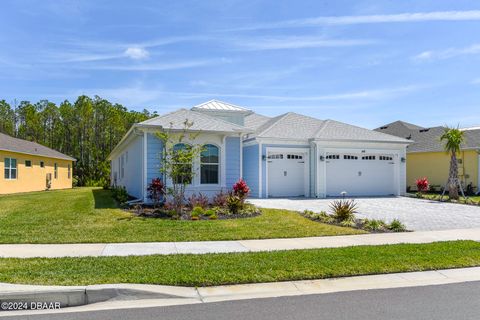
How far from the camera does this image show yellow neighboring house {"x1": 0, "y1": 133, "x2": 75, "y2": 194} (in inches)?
1045

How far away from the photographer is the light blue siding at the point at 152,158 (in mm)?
16500

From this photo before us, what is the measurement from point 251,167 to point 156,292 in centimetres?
1600

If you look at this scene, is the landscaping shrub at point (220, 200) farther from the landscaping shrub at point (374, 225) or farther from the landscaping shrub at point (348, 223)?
the landscaping shrub at point (374, 225)

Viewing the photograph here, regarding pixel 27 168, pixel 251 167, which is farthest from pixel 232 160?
pixel 27 168

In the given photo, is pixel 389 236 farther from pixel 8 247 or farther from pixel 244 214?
pixel 8 247

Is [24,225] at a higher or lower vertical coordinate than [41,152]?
lower

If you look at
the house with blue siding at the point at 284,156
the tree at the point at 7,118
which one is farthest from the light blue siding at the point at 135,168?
the tree at the point at 7,118

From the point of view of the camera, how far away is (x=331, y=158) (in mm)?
22344

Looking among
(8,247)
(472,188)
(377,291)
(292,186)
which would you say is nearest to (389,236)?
(377,291)

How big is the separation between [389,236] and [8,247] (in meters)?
8.98

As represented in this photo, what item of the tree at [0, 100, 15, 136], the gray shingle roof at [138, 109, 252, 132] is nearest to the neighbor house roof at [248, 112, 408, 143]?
the gray shingle roof at [138, 109, 252, 132]

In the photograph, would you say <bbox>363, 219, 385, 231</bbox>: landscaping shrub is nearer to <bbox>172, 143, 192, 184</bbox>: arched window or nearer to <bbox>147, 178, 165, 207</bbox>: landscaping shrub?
<bbox>172, 143, 192, 184</bbox>: arched window

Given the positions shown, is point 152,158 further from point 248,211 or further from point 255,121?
point 255,121

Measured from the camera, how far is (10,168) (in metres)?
27.2
